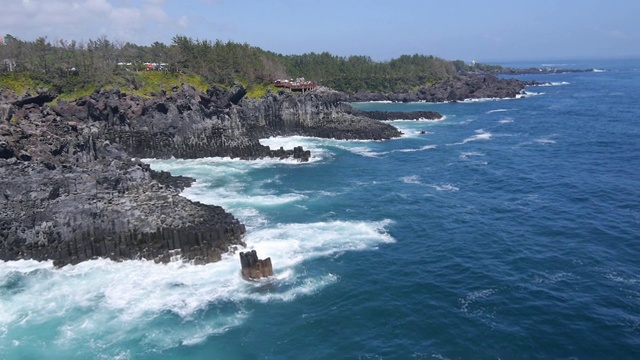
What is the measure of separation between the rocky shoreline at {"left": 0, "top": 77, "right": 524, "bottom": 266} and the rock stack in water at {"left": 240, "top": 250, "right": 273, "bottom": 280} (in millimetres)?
5261

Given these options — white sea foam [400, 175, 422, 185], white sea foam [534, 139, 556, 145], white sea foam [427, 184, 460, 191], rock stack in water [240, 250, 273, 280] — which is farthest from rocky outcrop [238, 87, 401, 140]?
rock stack in water [240, 250, 273, 280]

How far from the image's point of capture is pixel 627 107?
149 meters

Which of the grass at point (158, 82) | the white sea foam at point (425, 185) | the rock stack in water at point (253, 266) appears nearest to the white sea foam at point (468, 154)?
the white sea foam at point (425, 185)

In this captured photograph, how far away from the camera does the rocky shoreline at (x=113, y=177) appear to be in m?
50.4

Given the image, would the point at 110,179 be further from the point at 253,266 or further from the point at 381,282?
the point at 381,282

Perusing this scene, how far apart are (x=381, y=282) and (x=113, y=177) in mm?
33634

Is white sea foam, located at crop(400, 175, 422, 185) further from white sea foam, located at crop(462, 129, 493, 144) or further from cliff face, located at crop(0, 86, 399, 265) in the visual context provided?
white sea foam, located at crop(462, 129, 493, 144)

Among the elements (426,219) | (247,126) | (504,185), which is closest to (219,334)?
(426,219)

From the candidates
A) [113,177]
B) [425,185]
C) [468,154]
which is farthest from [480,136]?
[113,177]

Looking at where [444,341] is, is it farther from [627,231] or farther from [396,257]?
[627,231]

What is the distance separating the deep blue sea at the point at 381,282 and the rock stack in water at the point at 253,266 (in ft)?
2.78

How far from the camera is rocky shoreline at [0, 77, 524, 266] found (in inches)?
1984

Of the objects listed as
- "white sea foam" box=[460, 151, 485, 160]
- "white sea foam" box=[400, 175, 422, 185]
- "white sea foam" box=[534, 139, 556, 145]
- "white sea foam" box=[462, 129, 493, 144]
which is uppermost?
"white sea foam" box=[462, 129, 493, 144]

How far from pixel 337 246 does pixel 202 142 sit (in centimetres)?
5529
